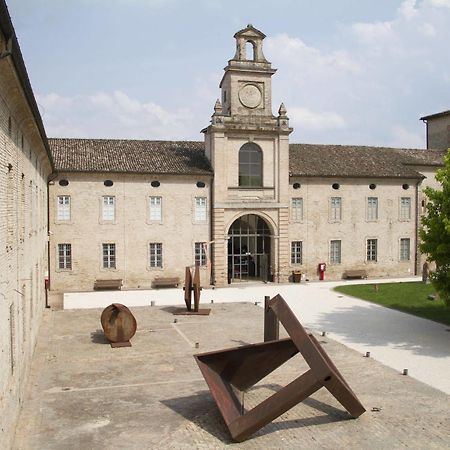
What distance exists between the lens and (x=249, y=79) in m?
32.2

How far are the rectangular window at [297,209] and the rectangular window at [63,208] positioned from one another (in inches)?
528

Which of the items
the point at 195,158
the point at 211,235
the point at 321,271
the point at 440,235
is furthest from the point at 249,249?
the point at 440,235

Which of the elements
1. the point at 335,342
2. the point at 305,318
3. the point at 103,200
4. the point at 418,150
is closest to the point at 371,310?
the point at 305,318

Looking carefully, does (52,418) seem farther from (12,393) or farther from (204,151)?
(204,151)

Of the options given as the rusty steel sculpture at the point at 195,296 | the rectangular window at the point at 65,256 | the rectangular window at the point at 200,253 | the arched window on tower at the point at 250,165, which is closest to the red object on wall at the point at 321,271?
the arched window on tower at the point at 250,165

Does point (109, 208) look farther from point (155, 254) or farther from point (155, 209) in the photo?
point (155, 254)

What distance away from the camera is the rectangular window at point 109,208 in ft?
99.1

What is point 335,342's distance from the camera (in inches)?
697

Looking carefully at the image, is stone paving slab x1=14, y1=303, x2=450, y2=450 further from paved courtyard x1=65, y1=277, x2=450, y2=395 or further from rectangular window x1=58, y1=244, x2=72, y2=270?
rectangular window x1=58, y1=244, x2=72, y2=270

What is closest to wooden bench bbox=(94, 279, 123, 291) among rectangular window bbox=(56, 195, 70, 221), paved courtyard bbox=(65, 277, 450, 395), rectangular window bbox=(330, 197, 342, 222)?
paved courtyard bbox=(65, 277, 450, 395)

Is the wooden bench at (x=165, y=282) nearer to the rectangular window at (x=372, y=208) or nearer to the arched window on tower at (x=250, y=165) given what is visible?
the arched window on tower at (x=250, y=165)

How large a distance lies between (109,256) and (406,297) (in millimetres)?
15922

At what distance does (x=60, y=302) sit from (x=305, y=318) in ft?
35.5

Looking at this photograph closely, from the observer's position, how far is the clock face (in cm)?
3216
